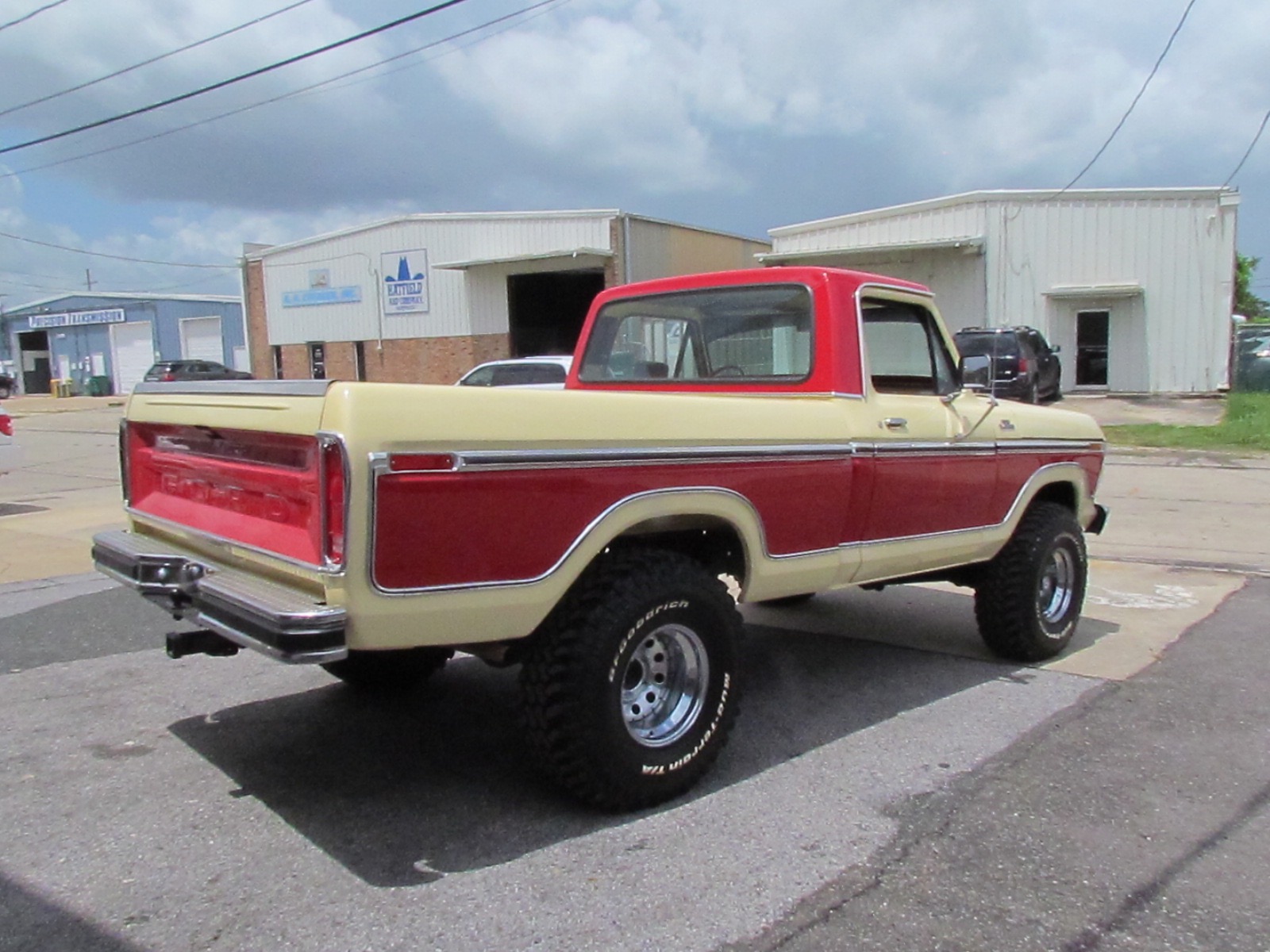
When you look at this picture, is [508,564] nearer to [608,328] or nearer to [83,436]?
[608,328]

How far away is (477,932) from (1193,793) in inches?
102

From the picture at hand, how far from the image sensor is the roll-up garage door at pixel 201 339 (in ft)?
156

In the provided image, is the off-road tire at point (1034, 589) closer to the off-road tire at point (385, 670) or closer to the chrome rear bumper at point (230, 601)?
the off-road tire at point (385, 670)

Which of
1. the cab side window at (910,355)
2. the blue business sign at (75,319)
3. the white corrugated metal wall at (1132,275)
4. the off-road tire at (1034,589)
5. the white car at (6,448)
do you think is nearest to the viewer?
the cab side window at (910,355)

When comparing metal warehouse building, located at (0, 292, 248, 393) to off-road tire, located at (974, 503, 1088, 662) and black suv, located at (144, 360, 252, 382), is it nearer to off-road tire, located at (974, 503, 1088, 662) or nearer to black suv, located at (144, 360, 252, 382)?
black suv, located at (144, 360, 252, 382)

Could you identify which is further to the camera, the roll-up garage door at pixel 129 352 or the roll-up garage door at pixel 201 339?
the roll-up garage door at pixel 129 352

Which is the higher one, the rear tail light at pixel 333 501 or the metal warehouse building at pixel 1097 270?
the metal warehouse building at pixel 1097 270

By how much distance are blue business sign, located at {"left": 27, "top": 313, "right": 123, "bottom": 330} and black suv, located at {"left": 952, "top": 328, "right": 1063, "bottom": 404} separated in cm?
4370

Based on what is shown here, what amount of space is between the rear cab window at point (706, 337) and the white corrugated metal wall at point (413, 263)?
69.7 ft

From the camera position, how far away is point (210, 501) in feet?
12.6

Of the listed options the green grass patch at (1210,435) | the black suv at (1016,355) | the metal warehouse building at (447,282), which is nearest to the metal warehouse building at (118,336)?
the metal warehouse building at (447,282)

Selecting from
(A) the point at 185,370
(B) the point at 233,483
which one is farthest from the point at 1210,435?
(A) the point at 185,370

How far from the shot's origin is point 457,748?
4219mm

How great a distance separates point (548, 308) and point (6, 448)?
2234 cm
